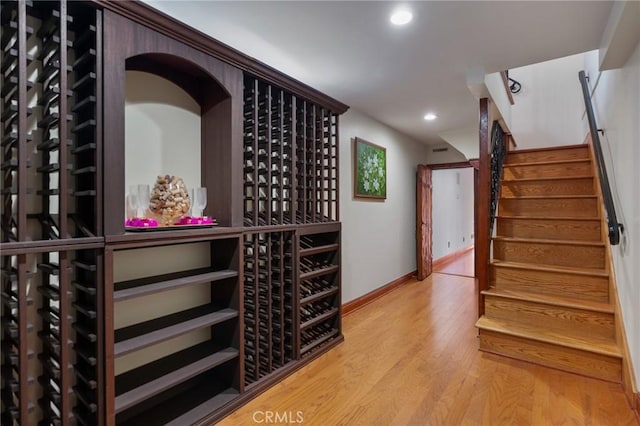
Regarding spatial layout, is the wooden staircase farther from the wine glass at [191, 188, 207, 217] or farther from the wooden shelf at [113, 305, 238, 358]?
the wine glass at [191, 188, 207, 217]

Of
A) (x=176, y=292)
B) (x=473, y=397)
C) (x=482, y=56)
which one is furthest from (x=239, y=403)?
(x=482, y=56)

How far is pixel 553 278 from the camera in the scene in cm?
272

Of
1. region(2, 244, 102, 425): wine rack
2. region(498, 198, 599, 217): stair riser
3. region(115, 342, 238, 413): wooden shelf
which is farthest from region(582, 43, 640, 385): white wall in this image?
region(2, 244, 102, 425): wine rack

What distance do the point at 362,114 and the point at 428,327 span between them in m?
2.43

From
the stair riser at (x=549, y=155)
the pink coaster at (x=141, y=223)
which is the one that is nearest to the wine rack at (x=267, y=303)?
the pink coaster at (x=141, y=223)

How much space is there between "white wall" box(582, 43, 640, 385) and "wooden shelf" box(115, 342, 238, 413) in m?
2.38

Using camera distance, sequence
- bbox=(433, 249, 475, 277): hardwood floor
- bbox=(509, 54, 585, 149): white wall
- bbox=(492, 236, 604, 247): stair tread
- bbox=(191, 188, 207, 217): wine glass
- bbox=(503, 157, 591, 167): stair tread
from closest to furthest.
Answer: bbox=(191, 188, 207, 217): wine glass, bbox=(492, 236, 604, 247): stair tread, bbox=(503, 157, 591, 167): stair tread, bbox=(509, 54, 585, 149): white wall, bbox=(433, 249, 475, 277): hardwood floor

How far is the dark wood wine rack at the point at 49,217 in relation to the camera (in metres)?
1.24

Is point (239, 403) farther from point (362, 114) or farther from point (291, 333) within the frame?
point (362, 114)

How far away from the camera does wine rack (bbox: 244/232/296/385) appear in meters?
2.12

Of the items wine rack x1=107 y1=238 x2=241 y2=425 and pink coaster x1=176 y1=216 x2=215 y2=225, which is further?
pink coaster x1=176 y1=216 x2=215 y2=225

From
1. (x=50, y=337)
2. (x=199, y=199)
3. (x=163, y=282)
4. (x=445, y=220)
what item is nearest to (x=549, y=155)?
(x=445, y=220)

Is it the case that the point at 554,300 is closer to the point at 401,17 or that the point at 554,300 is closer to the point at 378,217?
the point at 378,217

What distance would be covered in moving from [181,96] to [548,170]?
3.83 metres
